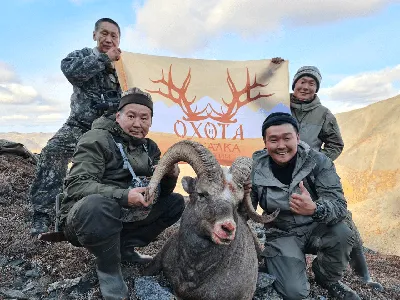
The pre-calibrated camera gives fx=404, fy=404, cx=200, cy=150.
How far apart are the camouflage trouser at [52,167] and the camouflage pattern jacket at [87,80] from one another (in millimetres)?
263

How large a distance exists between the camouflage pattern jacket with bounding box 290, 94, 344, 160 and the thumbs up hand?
259 centimetres

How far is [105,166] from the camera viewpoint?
16.9 feet

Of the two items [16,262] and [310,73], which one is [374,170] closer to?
[310,73]

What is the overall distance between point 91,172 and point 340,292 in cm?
399

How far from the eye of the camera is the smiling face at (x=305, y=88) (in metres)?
7.75

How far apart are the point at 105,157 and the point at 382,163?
147ft

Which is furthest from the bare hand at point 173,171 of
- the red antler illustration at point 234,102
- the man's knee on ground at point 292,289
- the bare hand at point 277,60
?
the bare hand at point 277,60

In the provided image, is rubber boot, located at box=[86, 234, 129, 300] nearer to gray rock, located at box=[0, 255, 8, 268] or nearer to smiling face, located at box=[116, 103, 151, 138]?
smiling face, located at box=[116, 103, 151, 138]

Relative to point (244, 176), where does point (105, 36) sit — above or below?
above

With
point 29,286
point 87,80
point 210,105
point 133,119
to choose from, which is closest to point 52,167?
point 87,80

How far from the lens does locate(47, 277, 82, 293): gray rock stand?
5.38m

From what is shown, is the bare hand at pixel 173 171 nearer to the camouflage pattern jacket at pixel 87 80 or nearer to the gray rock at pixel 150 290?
the gray rock at pixel 150 290

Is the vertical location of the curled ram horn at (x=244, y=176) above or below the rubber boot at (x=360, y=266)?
above

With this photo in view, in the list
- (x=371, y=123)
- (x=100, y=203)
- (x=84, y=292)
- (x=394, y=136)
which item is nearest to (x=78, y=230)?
(x=100, y=203)
